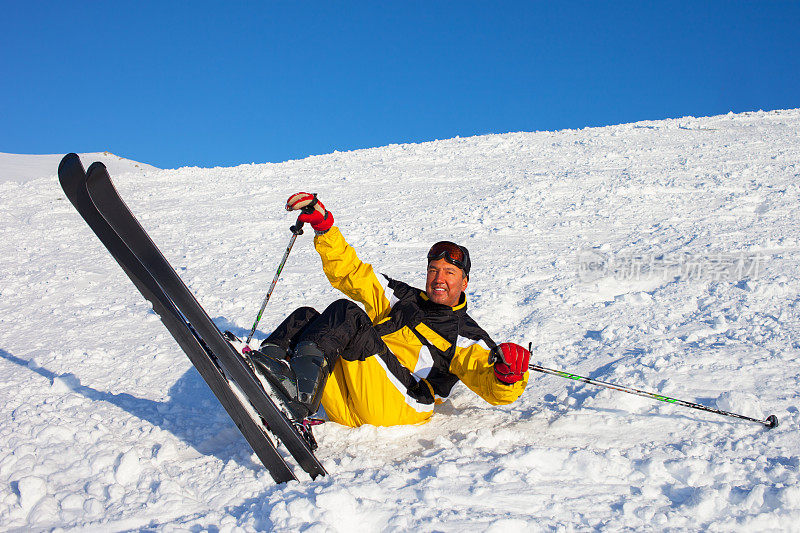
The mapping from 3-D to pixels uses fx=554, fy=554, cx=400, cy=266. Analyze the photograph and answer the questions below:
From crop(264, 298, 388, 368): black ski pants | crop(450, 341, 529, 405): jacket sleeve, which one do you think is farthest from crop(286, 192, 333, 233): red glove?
crop(450, 341, 529, 405): jacket sleeve

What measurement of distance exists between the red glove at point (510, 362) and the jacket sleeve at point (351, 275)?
0.96 metres

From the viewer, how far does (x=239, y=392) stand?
2.66m

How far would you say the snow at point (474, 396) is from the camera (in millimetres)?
2318

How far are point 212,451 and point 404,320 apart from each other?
128 cm

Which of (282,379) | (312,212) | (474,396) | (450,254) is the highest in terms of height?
(312,212)

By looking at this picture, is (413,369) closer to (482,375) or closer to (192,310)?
(482,375)

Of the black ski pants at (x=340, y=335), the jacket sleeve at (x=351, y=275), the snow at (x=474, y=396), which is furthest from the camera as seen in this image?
the jacket sleeve at (x=351, y=275)

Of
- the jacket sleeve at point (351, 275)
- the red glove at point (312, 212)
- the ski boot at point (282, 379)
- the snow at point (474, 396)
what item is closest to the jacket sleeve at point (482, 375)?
the snow at point (474, 396)

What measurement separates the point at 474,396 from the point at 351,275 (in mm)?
1113

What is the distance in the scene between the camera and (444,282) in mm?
3338

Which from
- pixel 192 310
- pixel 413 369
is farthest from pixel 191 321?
pixel 413 369

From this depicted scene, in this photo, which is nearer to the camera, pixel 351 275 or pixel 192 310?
pixel 192 310

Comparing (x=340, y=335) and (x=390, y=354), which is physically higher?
(x=340, y=335)

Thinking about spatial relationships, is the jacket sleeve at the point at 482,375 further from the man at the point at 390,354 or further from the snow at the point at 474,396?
the snow at the point at 474,396
